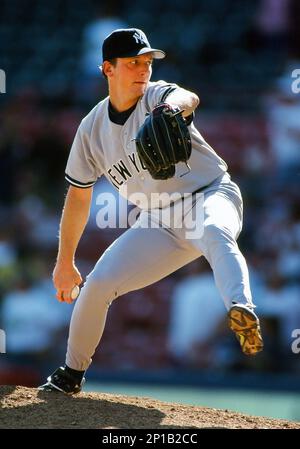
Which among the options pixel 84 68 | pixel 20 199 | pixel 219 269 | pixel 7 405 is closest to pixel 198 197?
pixel 219 269

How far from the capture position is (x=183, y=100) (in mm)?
4062

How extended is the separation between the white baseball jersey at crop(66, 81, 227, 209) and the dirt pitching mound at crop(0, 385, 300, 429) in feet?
3.00

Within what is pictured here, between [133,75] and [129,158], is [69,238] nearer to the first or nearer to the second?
[129,158]

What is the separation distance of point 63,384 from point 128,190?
0.95 metres

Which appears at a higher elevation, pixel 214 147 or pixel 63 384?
pixel 214 147

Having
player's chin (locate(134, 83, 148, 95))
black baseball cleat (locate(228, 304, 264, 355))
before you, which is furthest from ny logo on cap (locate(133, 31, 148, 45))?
black baseball cleat (locate(228, 304, 264, 355))

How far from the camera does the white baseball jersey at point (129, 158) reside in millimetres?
4324

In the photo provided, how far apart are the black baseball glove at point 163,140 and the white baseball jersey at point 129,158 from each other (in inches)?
14.5

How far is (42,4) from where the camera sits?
11.2 meters

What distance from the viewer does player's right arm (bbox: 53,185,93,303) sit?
454 centimetres

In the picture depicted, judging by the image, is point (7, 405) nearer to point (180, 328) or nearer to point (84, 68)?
point (180, 328)

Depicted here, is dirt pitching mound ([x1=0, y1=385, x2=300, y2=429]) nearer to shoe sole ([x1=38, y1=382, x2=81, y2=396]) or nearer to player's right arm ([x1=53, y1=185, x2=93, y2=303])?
shoe sole ([x1=38, y1=382, x2=81, y2=396])

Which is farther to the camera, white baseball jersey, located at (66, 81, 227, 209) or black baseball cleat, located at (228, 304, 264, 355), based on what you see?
white baseball jersey, located at (66, 81, 227, 209)

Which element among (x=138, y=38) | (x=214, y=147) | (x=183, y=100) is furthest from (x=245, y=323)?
(x=214, y=147)
